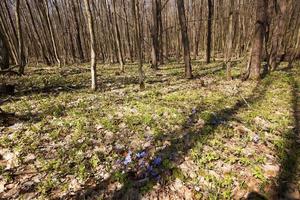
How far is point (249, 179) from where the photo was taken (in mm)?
3805

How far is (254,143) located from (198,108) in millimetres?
2182

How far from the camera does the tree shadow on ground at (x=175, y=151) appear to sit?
11.9 feet

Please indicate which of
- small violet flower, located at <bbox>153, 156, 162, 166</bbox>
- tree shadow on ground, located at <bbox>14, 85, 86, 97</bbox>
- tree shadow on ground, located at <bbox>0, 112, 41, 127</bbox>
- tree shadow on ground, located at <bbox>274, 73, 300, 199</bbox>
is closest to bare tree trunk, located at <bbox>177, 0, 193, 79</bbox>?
tree shadow on ground, located at <bbox>14, 85, 86, 97</bbox>

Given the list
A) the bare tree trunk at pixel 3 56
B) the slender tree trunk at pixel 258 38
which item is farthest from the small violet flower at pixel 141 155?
the bare tree trunk at pixel 3 56

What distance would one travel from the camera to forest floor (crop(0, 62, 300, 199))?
3.71 metres

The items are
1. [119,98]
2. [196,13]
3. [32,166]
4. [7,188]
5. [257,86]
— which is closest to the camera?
[7,188]

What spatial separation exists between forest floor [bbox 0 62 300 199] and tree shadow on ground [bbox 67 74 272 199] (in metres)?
0.02

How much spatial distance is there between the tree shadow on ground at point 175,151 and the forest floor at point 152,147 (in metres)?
0.02

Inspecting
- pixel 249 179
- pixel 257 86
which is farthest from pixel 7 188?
pixel 257 86

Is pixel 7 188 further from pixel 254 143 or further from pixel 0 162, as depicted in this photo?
pixel 254 143

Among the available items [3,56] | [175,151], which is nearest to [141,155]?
[175,151]

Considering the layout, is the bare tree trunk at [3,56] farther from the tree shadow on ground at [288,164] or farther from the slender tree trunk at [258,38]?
the tree shadow on ground at [288,164]

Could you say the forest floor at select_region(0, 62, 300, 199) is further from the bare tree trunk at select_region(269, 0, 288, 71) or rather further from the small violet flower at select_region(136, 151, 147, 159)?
the bare tree trunk at select_region(269, 0, 288, 71)

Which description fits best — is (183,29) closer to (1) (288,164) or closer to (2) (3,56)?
(1) (288,164)
